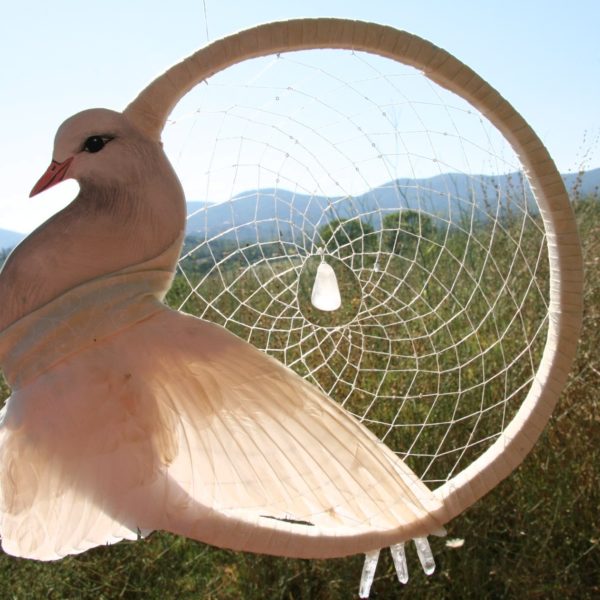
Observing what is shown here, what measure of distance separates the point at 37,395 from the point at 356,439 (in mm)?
336

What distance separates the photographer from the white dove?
0.76 m

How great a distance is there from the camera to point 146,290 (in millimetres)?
790

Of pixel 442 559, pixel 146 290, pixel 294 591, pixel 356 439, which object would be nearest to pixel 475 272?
pixel 442 559

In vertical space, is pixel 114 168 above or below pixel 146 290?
above

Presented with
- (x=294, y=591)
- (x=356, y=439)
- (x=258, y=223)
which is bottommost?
(x=294, y=591)

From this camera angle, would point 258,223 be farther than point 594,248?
No

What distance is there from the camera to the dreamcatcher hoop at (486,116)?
84 centimetres

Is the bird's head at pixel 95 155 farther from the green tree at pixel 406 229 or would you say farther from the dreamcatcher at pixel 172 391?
the green tree at pixel 406 229

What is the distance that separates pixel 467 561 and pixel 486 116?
2.77 ft

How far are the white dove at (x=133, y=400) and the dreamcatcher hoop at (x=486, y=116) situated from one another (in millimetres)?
41

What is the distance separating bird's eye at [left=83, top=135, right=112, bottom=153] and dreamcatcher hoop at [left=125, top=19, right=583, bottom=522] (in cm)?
5

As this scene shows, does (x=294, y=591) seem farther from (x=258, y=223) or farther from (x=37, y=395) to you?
(x=37, y=395)

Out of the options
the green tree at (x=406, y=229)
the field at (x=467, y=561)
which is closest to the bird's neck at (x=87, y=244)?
the green tree at (x=406, y=229)

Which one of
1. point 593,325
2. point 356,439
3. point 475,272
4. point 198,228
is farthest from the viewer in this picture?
point 475,272
